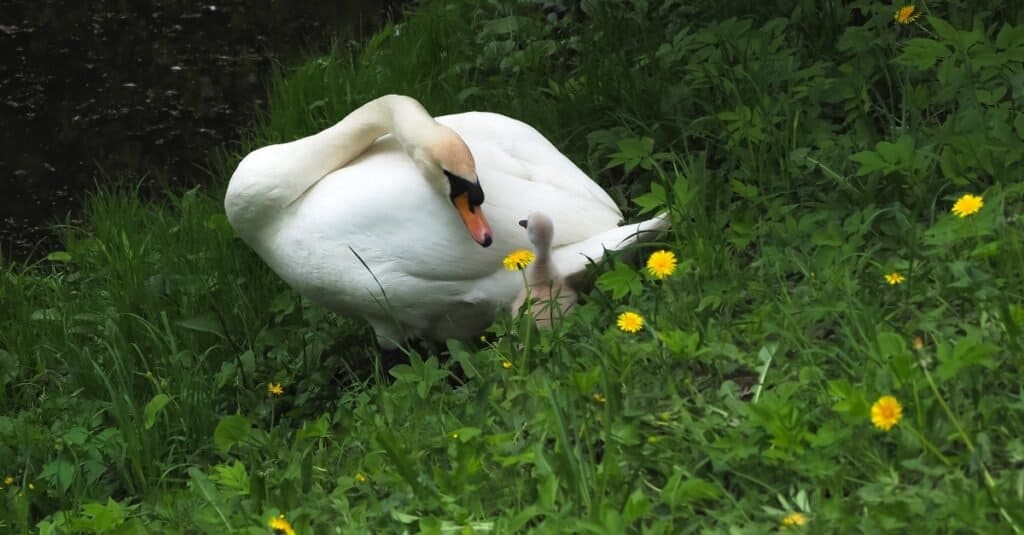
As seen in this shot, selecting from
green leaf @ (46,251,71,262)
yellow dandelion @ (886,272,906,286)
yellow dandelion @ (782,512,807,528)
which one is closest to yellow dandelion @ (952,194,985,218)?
yellow dandelion @ (886,272,906,286)

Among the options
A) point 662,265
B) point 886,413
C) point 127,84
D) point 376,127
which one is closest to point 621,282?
point 662,265

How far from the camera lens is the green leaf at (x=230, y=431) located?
366cm

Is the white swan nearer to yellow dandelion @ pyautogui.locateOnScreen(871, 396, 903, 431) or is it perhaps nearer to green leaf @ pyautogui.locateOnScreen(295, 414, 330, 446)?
green leaf @ pyautogui.locateOnScreen(295, 414, 330, 446)

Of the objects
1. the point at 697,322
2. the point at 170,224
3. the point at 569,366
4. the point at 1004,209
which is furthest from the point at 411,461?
the point at 170,224

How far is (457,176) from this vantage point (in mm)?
4203

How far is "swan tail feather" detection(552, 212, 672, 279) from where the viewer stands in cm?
411

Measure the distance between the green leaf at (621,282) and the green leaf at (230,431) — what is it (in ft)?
3.16

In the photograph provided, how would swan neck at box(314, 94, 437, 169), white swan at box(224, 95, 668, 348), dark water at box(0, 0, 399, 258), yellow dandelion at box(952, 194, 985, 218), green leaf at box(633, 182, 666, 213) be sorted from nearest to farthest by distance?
1. yellow dandelion at box(952, 194, 985, 218)
2. green leaf at box(633, 182, 666, 213)
3. white swan at box(224, 95, 668, 348)
4. swan neck at box(314, 94, 437, 169)
5. dark water at box(0, 0, 399, 258)

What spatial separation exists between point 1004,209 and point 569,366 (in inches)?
44.4

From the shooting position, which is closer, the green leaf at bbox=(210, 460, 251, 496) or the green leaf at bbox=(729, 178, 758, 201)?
the green leaf at bbox=(210, 460, 251, 496)

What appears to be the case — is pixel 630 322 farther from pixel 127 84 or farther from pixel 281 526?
pixel 127 84

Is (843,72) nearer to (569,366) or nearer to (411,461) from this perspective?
(569,366)

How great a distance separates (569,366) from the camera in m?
3.41

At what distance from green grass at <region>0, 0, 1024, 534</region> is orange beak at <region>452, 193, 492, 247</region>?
317 millimetres
